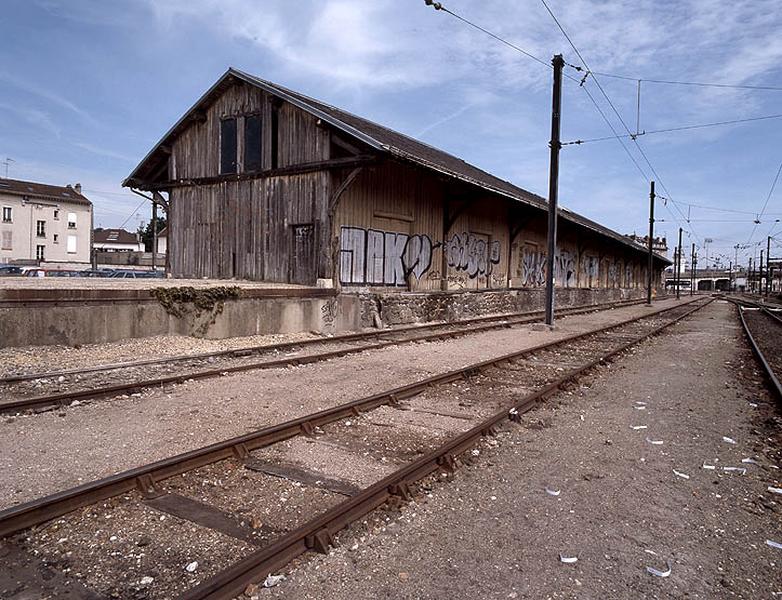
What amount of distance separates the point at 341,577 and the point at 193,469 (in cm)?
200

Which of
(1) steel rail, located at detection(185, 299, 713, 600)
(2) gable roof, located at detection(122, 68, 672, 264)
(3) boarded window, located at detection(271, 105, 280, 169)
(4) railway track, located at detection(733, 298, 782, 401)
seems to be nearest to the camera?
(1) steel rail, located at detection(185, 299, 713, 600)

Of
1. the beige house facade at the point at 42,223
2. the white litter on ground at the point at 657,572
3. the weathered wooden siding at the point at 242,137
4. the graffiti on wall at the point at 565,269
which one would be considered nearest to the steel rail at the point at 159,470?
the white litter on ground at the point at 657,572

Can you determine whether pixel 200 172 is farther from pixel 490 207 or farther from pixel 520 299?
pixel 520 299

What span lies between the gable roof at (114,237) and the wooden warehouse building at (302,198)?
8893 cm

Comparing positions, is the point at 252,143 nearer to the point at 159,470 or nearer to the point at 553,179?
the point at 553,179

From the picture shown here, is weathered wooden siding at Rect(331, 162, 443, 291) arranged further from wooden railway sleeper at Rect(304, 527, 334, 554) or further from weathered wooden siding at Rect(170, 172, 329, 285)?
wooden railway sleeper at Rect(304, 527, 334, 554)

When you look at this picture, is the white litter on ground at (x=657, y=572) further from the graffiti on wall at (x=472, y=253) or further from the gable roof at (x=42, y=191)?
the gable roof at (x=42, y=191)

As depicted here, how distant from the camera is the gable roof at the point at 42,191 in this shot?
60.8 metres

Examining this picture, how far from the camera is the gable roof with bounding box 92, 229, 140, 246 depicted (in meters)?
102

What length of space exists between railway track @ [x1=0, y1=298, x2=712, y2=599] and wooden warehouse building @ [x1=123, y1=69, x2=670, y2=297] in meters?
10.3

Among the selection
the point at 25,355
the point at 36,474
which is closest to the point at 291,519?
the point at 36,474

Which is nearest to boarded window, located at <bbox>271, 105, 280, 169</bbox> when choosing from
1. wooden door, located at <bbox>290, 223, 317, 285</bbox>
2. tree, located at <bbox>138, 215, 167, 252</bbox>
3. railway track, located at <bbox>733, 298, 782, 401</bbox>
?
wooden door, located at <bbox>290, 223, 317, 285</bbox>

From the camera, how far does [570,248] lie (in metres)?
37.2

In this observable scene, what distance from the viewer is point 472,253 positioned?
78.0 ft
